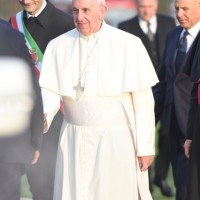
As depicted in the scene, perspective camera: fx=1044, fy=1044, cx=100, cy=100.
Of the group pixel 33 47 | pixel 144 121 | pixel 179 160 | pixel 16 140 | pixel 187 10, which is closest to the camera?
pixel 16 140

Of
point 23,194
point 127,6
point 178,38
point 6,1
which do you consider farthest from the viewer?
point 127,6

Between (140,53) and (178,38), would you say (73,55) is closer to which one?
(140,53)

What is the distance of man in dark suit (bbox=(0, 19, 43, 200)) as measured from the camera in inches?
243

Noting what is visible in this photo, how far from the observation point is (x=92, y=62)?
7062 mm

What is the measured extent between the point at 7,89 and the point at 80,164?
1576mm

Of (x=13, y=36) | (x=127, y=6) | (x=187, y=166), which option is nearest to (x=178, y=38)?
(x=187, y=166)

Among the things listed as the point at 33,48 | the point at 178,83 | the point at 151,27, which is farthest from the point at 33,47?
the point at 151,27

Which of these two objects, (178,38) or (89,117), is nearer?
(89,117)

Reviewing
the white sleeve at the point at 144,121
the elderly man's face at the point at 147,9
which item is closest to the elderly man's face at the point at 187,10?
the white sleeve at the point at 144,121

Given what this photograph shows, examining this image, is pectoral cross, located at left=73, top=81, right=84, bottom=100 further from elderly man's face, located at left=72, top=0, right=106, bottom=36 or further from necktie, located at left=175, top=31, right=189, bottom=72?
necktie, located at left=175, top=31, right=189, bottom=72

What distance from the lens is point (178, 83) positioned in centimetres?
863

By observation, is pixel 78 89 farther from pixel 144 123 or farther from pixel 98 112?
pixel 144 123

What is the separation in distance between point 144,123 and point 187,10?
1663 mm

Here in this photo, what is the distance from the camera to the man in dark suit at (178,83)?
839cm
